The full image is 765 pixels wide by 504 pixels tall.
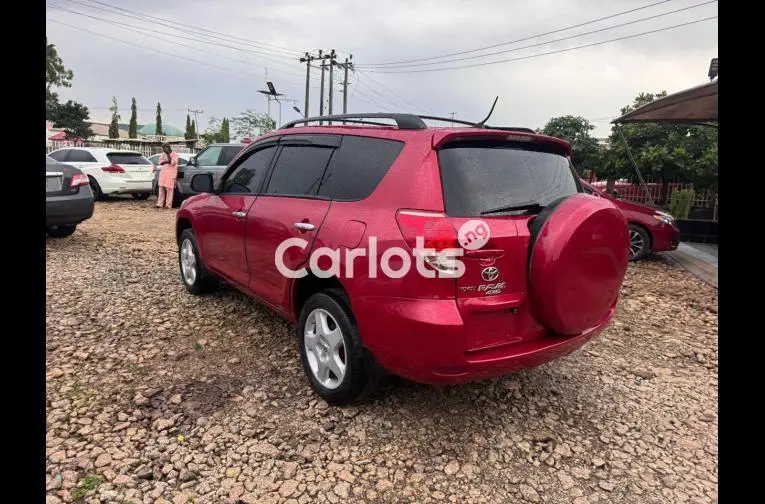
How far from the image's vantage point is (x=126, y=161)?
13023mm

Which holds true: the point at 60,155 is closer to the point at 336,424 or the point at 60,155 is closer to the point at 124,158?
the point at 124,158

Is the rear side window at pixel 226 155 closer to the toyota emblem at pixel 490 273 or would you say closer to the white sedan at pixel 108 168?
the white sedan at pixel 108 168

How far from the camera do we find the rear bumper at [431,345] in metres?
2.23

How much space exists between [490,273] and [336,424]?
126cm

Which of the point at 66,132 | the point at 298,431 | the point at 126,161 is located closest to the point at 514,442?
the point at 298,431

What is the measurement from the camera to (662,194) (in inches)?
497

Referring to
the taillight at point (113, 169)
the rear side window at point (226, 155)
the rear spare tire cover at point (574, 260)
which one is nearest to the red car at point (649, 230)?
the rear spare tire cover at point (574, 260)

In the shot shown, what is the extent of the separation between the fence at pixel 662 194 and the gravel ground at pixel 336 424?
26.7ft

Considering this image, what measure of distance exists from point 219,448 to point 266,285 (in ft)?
4.00

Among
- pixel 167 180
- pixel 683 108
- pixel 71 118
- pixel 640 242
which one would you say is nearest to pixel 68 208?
pixel 167 180

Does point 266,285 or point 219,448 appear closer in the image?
point 219,448

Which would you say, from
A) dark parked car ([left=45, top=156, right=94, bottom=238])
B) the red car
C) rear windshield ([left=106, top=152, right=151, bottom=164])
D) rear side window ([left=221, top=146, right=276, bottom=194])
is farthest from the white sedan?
the red car

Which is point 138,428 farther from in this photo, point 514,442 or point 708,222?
point 708,222
